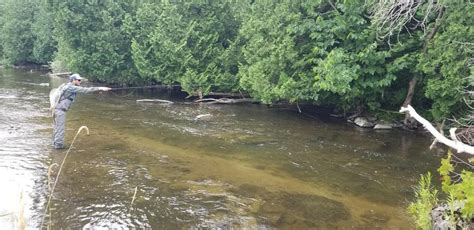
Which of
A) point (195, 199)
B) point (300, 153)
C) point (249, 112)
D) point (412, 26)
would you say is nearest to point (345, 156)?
point (300, 153)

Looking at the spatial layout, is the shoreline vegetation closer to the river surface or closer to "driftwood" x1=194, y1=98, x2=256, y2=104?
"driftwood" x1=194, y1=98, x2=256, y2=104

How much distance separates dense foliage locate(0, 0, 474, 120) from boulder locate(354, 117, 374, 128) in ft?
→ 1.74

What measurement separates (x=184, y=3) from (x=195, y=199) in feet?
53.4

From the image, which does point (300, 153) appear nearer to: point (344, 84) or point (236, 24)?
point (344, 84)

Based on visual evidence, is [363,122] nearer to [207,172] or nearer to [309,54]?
[309,54]

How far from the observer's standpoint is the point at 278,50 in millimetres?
16250

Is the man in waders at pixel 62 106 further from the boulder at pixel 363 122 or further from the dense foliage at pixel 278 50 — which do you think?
the boulder at pixel 363 122

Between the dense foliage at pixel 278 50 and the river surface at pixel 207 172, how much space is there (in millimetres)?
1700

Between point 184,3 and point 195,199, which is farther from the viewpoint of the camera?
point 184,3

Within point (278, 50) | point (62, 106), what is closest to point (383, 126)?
point (278, 50)

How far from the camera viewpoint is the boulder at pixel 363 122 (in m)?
16.2

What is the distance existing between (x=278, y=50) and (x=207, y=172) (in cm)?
797

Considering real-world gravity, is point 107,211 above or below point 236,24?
below

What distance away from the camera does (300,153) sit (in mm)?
11734
